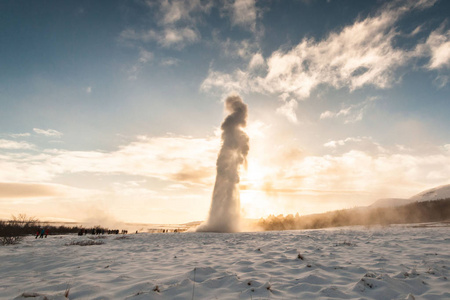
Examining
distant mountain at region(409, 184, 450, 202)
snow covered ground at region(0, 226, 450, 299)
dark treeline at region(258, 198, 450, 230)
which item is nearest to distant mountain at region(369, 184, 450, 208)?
distant mountain at region(409, 184, 450, 202)

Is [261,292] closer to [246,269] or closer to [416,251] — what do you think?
[246,269]

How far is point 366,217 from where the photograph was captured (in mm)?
54406

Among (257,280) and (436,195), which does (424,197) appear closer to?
(436,195)

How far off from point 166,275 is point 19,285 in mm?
3495

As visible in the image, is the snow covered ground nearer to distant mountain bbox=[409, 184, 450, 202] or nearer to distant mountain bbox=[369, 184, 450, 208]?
distant mountain bbox=[369, 184, 450, 208]

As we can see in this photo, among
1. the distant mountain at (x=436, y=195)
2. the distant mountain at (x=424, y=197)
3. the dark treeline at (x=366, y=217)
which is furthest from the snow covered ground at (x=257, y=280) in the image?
the distant mountain at (x=436, y=195)

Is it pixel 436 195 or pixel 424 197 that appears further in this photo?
pixel 424 197

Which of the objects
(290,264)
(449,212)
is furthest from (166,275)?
(449,212)

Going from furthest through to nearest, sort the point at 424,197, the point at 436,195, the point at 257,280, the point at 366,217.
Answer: the point at 424,197 < the point at 436,195 < the point at 366,217 < the point at 257,280

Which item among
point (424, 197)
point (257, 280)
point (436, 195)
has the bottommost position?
point (257, 280)

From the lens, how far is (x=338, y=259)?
24.2 feet

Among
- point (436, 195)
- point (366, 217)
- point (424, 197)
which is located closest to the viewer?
point (366, 217)

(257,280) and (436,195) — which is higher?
(436,195)

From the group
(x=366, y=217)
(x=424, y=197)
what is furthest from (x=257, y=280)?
(x=424, y=197)
